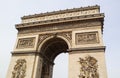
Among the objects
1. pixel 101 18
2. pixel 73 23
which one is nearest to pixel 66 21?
pixel 73 23

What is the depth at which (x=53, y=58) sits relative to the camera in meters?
17.6

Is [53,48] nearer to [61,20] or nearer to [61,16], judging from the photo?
[61,20]

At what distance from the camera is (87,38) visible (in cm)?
1405

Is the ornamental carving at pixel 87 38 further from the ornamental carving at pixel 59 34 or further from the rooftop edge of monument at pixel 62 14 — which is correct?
the rooftop edge of monument at pixel 62 14

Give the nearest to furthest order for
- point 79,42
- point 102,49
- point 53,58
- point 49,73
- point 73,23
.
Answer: point 102,49, point 79,42, point 73,23, point 49,73, point 53,58

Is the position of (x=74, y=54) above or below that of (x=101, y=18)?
below

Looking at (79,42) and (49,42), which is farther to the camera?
(49,42)

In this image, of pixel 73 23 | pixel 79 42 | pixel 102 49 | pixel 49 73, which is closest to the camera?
pixel 102 49

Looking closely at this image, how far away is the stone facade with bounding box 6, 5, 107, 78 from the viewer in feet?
42.6

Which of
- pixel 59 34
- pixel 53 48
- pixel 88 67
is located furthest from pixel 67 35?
pixel 88 67

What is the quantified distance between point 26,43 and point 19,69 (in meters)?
2.59

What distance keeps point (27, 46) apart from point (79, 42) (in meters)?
4.84

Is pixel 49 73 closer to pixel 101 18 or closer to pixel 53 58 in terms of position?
pixel 53 58

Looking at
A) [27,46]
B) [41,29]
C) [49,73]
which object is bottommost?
[49,73]
